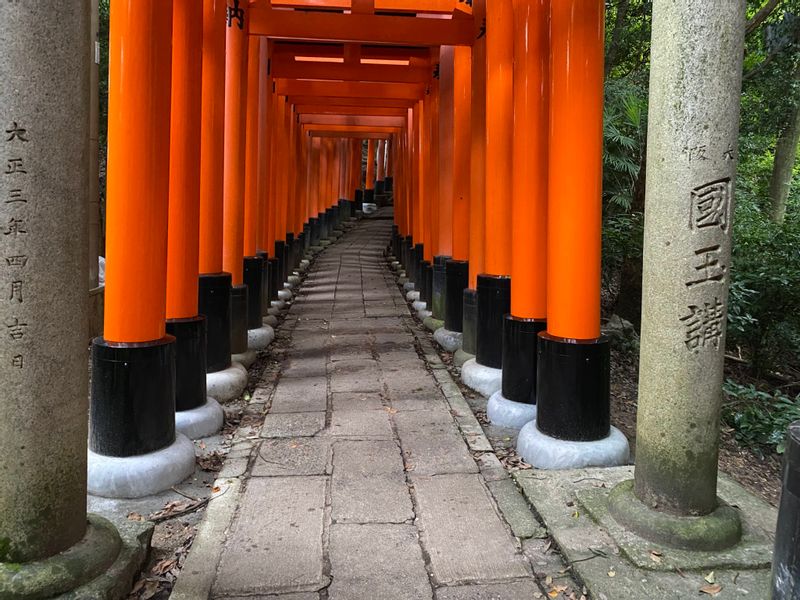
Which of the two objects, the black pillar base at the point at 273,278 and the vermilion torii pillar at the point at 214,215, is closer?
the vermilion torii pillar at the point at 214,215

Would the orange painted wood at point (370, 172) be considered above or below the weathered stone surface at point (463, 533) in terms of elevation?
above

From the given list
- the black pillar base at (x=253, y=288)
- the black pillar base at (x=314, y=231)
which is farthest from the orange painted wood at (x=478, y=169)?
the black pillar base at (x=314, y=231)

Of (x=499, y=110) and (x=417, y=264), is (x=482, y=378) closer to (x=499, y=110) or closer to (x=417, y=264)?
(x=499, y=110)

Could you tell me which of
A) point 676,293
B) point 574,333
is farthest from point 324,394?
point 676,293

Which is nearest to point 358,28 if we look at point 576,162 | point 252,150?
point 252,150

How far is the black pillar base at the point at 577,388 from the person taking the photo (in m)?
3.51

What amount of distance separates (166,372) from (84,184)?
5.01ft

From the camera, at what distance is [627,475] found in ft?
10.8

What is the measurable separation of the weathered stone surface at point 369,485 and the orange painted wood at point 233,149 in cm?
254

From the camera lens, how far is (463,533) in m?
2.82

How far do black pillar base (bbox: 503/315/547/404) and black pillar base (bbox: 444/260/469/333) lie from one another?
233 centimetres

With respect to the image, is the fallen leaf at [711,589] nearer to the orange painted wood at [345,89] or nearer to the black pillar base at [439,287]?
the black pillar base at [439,287]

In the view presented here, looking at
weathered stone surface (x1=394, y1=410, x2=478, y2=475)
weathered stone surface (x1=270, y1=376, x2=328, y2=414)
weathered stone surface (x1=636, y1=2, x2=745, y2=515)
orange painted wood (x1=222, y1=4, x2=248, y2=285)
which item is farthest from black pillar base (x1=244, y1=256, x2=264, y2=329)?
weathered stone surface (x1=636, y1=2, x2=745, y2=515)

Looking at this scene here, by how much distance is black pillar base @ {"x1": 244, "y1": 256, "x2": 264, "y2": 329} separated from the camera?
6.77 m
